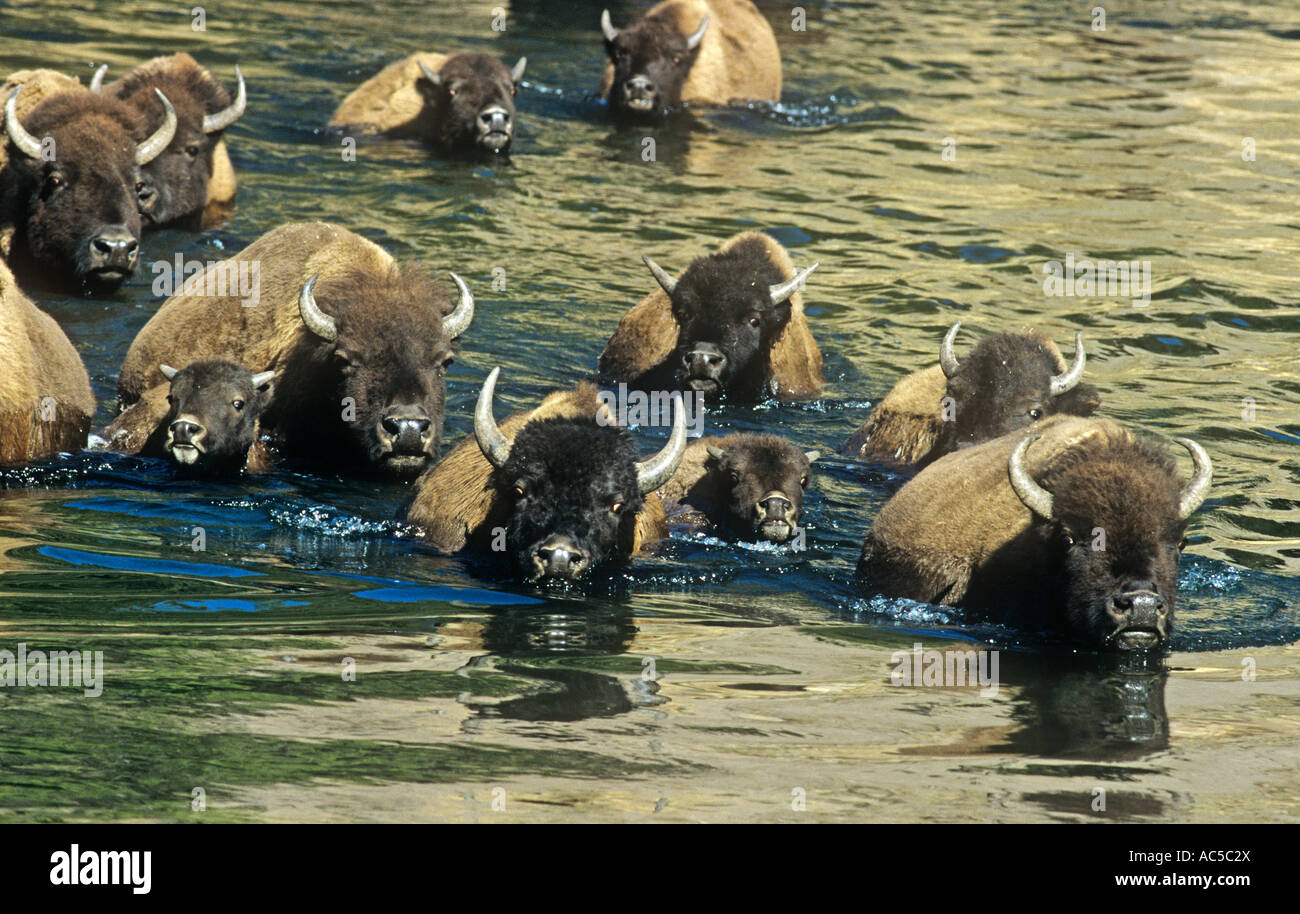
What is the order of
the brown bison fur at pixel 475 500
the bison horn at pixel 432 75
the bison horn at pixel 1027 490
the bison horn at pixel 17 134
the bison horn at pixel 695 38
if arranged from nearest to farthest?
the bison horn at pixel 1027 490 → the brown bison fur at pixel 475 500 → the bison horn at pixel 17 134 → the bison horn at pixel 432 75 → the bison horn at pixel 695 38

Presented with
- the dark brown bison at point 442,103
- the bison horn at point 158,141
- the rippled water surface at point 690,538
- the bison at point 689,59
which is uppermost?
the bison at point 689,59

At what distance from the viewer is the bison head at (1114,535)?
25.9ft

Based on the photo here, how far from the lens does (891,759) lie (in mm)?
6508

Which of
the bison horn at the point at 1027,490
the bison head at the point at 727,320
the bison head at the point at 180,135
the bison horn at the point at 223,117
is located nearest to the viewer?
the bison horn at the point at 1027,490

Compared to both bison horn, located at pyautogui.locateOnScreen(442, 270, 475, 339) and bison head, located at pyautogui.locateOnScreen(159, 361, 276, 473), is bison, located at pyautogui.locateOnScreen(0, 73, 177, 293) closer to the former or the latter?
bison head, located at pyautogui.locateOnScreen(159, 361, 276, 473)

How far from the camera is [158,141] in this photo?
15.1 metres

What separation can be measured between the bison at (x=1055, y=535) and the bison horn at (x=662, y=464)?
1.17m

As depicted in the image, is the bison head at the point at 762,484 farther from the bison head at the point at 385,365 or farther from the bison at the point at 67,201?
the bison at the point at 67,201

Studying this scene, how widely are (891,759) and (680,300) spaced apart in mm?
6912

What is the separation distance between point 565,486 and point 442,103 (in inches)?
448

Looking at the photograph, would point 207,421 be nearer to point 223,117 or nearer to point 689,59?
point 223,117

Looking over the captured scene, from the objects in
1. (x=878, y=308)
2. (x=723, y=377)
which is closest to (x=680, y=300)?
(x=723, y=377)

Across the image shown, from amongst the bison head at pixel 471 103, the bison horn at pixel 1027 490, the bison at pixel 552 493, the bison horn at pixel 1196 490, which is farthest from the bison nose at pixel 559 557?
the bison head at pixel 471 103

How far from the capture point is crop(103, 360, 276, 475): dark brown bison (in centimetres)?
1003
